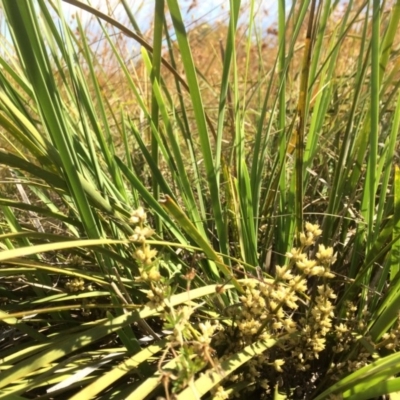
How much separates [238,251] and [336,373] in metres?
0.22

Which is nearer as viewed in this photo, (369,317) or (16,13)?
(16,13)

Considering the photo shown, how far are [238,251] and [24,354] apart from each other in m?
0.32

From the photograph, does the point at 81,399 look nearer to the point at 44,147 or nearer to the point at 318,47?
the point at 44,147

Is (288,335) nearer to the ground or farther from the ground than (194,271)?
nearer to the ground

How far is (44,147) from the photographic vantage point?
62 cm

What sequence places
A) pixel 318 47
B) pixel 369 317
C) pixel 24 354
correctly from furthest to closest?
1. pixel 318 47
2. pixel 369 317
3. pixel 24 354

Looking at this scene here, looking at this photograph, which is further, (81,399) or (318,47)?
(318,47)

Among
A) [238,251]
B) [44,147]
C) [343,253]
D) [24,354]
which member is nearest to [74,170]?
[44,147]

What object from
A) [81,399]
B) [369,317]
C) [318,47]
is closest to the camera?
[81,399]

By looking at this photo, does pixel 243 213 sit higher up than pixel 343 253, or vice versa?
pixel 243 213

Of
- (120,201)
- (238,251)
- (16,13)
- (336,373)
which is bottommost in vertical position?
(336,373)

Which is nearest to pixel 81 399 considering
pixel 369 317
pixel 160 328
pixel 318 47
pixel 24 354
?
pixel 24 354

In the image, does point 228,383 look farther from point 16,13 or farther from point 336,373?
point 16,13

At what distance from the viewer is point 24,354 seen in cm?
57
